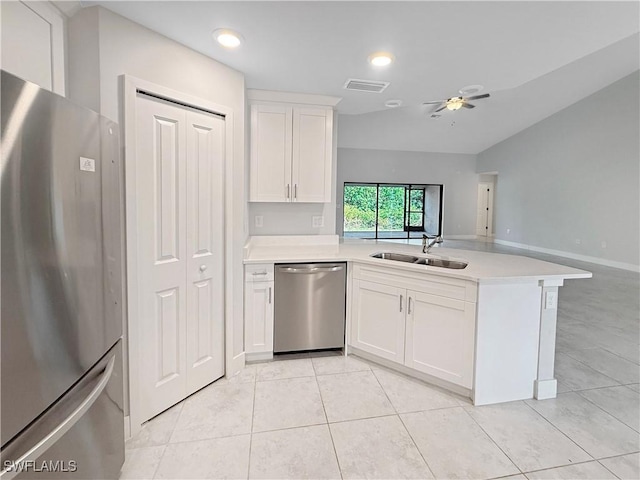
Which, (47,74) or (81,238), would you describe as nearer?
(81,238)

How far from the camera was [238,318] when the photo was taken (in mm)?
2633

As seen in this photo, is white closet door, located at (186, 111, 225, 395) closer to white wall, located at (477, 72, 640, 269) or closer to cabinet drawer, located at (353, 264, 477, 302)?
cabinet drawer, located at (353, 264, 477, 302)

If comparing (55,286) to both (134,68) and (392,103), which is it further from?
(392,103)

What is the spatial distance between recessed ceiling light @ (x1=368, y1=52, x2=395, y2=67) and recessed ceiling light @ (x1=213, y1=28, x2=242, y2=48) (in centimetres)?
89

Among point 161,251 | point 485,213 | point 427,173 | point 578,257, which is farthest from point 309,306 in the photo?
point 485,213

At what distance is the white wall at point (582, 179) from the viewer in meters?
6.76

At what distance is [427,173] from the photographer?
11016 mm

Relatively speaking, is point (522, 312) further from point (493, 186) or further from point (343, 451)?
point (493, 186)

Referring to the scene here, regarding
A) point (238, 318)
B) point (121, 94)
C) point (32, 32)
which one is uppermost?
point (32, 32)

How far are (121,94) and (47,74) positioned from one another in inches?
12.1

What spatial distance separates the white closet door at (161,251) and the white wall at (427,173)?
27.1 ft

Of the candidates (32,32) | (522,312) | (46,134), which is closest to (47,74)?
(32,32)

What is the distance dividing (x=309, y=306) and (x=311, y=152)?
4.77 feet

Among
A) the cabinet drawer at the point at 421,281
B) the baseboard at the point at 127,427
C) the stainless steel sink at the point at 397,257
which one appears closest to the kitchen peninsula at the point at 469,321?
the cabinet drawer at the point at 421,281
